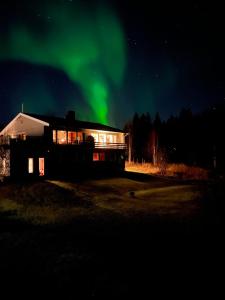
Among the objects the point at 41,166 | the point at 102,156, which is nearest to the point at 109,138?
the point at 102,156

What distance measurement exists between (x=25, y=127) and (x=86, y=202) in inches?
829

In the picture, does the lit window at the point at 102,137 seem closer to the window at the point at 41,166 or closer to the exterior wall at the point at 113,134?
the exterior wall at the point at 113,134

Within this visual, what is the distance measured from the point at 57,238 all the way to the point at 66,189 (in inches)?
451

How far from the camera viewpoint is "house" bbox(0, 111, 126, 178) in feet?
88.0

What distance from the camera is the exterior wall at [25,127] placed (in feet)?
105

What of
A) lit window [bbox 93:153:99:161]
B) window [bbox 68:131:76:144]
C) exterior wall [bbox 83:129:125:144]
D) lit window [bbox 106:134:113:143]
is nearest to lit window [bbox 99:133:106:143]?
exterior wall [bbox 83:129:125:144]

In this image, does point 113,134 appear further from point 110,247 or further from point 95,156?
point 110,247

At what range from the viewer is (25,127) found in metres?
34.2

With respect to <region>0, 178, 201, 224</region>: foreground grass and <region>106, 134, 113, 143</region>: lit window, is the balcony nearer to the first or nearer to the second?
<region>106, 134, 113, 143</region>: lit window

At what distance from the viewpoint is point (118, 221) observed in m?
12.3

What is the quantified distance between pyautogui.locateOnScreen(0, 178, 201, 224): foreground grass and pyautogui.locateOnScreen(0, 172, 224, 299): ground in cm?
7

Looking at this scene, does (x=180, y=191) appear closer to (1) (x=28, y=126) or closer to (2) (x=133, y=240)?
(2) (x=133, y=240)

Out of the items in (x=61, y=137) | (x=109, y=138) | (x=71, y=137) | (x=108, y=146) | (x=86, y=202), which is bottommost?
(x=86, y=202)

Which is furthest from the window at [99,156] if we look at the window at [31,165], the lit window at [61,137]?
the window at [31,165]
